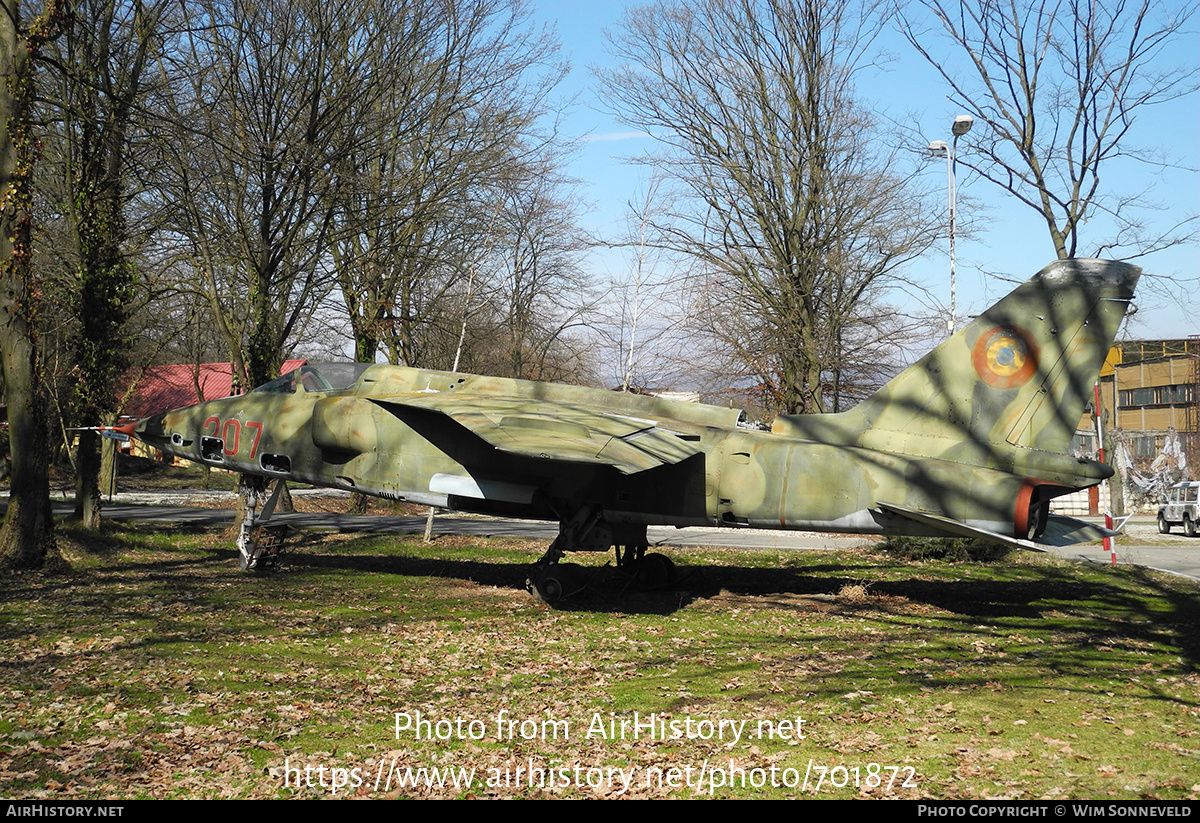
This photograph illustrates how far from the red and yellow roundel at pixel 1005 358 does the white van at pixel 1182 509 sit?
79.2 ft

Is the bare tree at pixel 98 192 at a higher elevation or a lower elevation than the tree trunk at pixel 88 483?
higher

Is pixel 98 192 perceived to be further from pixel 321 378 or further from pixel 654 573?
pixel 654 573

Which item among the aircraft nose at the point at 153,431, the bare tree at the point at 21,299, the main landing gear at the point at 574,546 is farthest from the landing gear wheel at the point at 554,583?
the bare tree at the point at 21,299

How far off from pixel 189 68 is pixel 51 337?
707 inches

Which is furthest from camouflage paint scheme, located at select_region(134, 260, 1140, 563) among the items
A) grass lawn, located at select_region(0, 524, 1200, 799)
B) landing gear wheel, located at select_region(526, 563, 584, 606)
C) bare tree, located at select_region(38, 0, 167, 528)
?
bare tree, located at select_region(38, 0, 167, 528)

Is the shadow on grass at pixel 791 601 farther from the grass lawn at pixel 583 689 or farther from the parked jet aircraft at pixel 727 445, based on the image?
the parked jet aircraft at pixel 727 445

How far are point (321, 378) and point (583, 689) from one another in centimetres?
837

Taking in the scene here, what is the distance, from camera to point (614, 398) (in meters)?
14.4

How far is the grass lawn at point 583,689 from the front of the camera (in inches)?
251

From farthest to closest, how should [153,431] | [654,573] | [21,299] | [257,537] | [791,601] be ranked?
[153,431] → [257,537] → [654,573] → [791,601] → [21,299]

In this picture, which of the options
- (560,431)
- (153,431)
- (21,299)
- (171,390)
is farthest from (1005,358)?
(171,390)

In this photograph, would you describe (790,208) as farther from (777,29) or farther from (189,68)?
(189,68)

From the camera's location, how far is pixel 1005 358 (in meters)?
12.1
